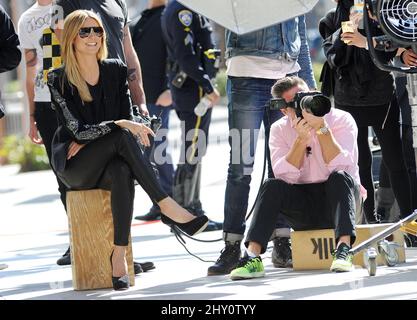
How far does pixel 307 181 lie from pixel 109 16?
1.61 m

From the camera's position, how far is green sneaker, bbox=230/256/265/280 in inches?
261

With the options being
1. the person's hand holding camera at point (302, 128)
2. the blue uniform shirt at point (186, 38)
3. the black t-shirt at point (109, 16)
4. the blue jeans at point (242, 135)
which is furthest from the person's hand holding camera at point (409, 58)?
the blue uniform shirt at point (186, 38)

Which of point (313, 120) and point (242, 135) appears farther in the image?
point (242, 135)

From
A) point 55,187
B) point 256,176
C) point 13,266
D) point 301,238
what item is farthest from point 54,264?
point 55,187

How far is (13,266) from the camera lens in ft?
26.4

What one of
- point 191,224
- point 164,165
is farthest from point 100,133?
point 164,165

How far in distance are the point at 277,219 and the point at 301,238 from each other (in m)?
0.21

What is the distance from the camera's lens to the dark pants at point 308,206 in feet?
21.3

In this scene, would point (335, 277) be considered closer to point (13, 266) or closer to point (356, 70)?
point (356, 70)

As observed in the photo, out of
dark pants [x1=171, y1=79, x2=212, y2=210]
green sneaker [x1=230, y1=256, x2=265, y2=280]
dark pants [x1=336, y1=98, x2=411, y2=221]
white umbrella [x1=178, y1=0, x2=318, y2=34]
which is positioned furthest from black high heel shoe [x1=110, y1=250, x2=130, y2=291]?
dark pants [x1=171, y1=79, x2=212, y2=210]

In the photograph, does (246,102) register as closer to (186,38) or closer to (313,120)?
(313,120)

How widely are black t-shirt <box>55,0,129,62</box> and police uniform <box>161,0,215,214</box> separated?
2194 millimetres

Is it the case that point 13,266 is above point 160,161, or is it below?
below

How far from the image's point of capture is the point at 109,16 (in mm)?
7316
